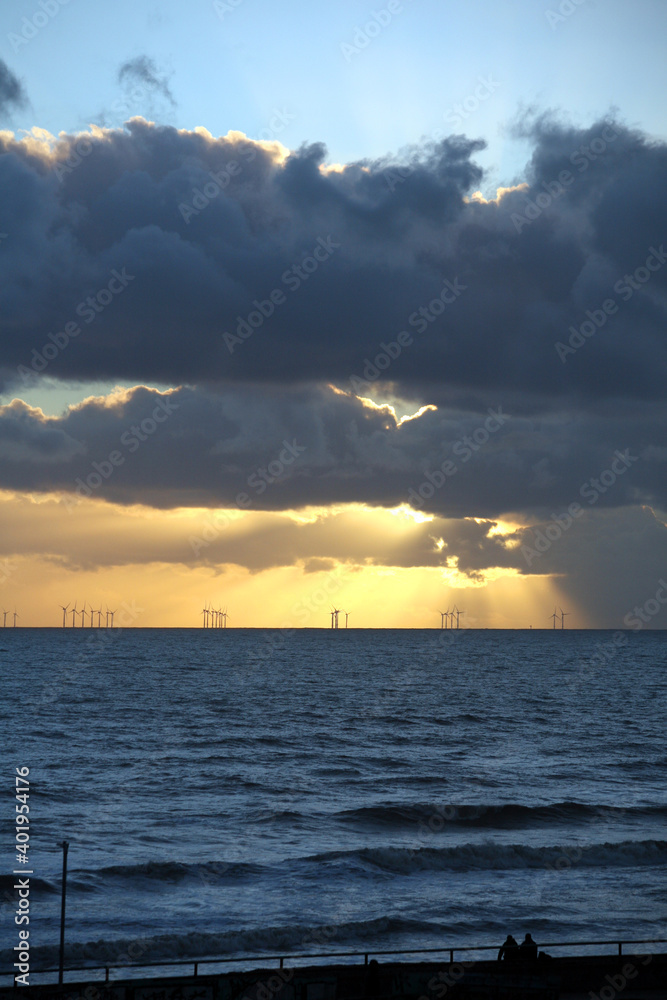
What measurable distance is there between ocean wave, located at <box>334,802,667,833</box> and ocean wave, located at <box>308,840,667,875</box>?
18.7ft

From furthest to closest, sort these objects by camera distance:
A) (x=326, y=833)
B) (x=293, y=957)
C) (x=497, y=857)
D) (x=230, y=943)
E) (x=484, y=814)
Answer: (x=484, y=814)
(x=326, y=833)
(x=497, y=857)
(x=230, y=943)
(x=293, y=957)

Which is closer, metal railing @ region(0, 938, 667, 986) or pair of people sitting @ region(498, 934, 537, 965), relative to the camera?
metal railing @ region(0, 938, 667, 986)

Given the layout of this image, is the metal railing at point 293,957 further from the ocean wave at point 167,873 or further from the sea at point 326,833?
the ocean wave at point 167,873

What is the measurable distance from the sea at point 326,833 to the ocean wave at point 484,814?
220 millimetres

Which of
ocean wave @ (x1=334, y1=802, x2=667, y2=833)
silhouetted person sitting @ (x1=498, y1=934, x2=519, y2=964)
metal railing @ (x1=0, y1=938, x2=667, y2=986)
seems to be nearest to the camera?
metal railing @ (x1=0, y1=938, x2=667, y2=986)

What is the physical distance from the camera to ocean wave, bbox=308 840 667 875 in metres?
45.1

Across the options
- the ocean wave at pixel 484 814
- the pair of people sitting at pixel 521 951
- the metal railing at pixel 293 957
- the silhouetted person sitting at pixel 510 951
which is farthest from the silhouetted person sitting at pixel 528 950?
the ocean wave at pixel 484 814

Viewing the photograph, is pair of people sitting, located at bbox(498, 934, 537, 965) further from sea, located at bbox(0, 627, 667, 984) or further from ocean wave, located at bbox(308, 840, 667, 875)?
ocean wave, located at bbox(308, 840, 667, 875)

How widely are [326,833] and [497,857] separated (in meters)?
9.90

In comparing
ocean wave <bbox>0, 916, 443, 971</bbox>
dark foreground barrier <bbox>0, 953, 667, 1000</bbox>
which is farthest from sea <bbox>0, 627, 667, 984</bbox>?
dark foreground barrier <bbox>0, 953, 667, 1000</bbox>

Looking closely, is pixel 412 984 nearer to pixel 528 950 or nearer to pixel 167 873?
pixel 528 950

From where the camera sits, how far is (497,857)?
Result: 46.7 meters

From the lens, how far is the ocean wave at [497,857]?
45062mm

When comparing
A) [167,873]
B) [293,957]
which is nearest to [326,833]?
[167,873]
